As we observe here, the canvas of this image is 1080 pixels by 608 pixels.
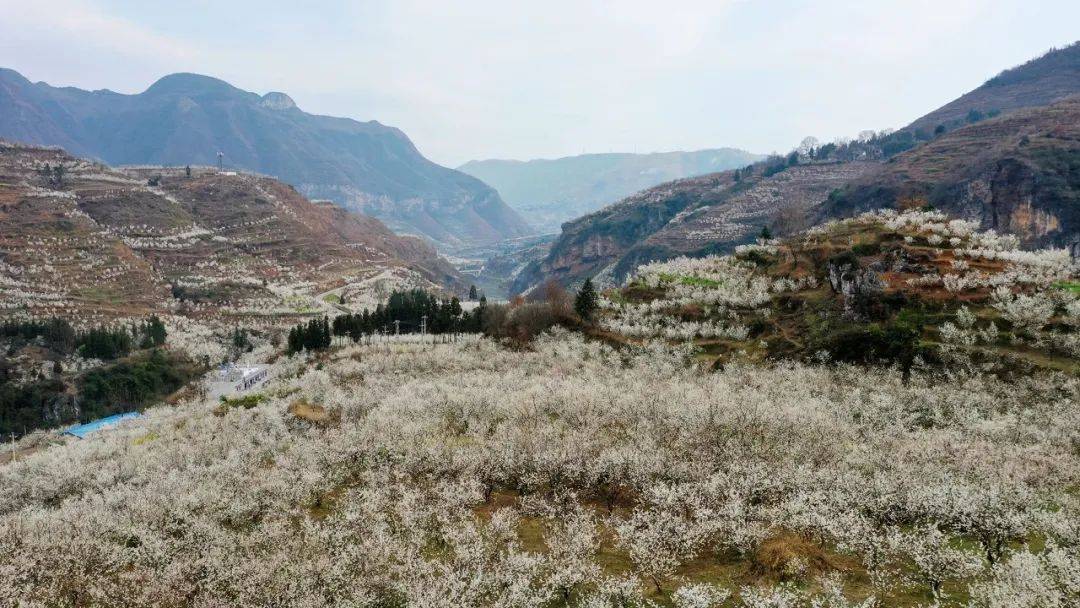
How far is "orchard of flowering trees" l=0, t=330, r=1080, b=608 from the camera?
2264 cm

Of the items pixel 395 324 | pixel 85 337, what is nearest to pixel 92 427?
pixel 395 324

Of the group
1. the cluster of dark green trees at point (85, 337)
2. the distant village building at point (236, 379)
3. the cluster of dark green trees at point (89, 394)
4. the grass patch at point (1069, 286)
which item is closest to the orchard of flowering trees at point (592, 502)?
the grass patch at point (1069, 286)

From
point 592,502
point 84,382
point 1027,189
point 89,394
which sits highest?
point 1027,189

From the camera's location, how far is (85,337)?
480ft

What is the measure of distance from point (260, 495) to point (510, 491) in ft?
52.1

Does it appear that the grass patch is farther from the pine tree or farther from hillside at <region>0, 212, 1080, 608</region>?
the pine tree

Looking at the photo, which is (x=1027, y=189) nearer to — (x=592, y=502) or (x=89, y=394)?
(x=592, y=502)

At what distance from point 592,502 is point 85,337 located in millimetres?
164768

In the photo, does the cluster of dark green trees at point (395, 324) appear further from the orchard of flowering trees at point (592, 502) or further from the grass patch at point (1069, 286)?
the grass patch at point (1069, 286)

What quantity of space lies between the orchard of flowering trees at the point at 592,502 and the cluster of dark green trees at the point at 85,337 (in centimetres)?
9697

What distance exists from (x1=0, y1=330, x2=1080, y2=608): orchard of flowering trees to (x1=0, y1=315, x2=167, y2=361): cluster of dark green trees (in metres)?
97.0

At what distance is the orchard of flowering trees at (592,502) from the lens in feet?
74.3

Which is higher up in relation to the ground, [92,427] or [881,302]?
[881,302]

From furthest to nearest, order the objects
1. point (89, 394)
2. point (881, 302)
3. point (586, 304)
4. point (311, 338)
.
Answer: point (89, 394)
point (311, 338)
point (586, 304)
point (881, 302)
